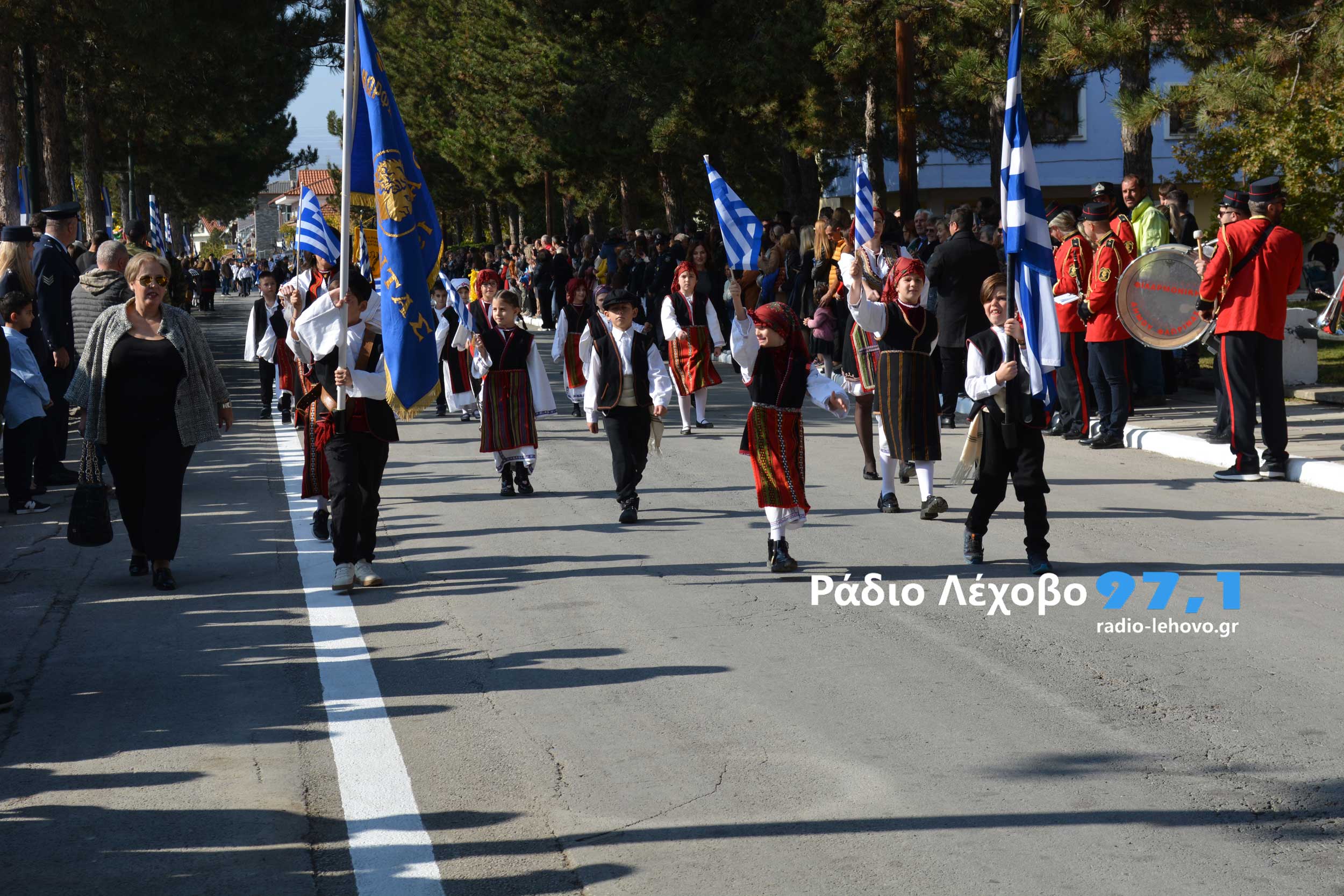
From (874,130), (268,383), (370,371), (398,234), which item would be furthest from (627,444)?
(874,130)

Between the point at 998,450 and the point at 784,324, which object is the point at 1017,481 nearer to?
the point at 998,450

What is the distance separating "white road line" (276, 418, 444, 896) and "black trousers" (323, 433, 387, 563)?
300mm

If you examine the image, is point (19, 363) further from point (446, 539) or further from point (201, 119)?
point (201, 119)

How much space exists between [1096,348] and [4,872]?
1028cm

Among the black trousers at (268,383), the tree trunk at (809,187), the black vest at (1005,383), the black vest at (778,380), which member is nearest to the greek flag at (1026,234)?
the black vest at (1005,383)

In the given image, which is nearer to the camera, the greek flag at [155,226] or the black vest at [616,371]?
the black vest at [616,371]

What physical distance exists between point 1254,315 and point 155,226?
3172cm

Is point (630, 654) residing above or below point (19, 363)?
below

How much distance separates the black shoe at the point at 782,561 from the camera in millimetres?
8320

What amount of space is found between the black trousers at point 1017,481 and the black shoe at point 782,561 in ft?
3.39

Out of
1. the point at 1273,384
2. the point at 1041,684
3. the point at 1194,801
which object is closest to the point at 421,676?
the point at 1041,684

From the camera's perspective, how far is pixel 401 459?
13.8 meters

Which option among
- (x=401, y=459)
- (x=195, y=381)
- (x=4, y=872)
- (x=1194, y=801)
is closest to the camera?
(x=4, y=872)

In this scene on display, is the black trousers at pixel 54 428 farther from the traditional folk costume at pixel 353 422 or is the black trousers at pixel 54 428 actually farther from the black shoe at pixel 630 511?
the black shoe at pixel 630 511
